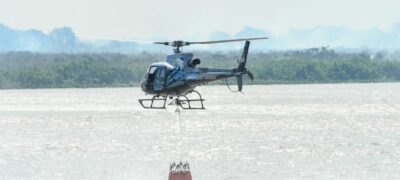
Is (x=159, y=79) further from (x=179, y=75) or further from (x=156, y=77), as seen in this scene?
(x=179, y=75)

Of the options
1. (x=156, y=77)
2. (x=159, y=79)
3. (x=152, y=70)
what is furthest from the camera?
(x=152, y=70)

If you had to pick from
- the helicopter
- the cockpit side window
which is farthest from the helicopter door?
the cockpit side window

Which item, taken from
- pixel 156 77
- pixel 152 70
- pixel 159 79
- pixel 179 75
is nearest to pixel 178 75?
pixel 179 75

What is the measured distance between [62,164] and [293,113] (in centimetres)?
10223

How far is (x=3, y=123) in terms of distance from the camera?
172 metres

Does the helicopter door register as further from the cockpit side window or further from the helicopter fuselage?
the cockpit side window

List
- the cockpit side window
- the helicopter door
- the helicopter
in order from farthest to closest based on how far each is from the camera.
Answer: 1. the cockpit side window
2. the helicopter door
3. the helicopter

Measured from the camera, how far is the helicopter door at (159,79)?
157 feet

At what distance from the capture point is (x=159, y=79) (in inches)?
1891

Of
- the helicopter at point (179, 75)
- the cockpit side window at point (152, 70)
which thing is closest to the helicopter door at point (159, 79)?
the helicopter at point (179, 75)

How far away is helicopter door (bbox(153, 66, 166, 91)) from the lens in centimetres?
4788

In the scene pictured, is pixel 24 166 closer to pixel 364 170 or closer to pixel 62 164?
pixel 62 164

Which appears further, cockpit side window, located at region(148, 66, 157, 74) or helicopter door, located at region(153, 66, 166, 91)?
cockpit side window, located at region(148, 66, 157, 74)

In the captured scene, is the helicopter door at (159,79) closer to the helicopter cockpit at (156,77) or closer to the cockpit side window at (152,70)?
the helicopter cockpit at (156,77)
